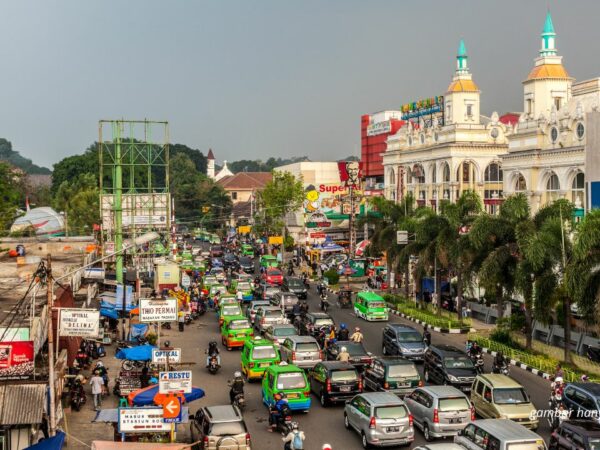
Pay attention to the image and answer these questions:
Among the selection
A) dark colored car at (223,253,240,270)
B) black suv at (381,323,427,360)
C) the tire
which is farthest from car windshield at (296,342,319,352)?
dark colored car at (223,253,240,270)

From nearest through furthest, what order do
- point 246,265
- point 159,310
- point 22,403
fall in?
point 22,403, point 159,310, point 246,265

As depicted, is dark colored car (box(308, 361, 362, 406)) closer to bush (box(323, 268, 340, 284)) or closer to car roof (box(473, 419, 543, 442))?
car roof (box(473, 419, 543, 442))

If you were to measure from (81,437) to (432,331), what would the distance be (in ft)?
77.5

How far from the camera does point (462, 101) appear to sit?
8069cm

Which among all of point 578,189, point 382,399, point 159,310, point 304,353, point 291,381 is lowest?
point 304,353

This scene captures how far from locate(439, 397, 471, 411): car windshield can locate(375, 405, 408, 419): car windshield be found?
1.13 metres

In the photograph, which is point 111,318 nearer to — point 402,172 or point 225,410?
point 225,410

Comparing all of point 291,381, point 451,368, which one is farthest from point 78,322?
point 451,368

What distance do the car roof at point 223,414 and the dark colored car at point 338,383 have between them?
536cm

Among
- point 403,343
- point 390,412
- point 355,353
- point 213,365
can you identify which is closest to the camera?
point 390,412

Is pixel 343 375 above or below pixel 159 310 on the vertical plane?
below

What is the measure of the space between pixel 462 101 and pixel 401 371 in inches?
2343

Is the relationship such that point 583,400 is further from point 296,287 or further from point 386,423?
point 296,287

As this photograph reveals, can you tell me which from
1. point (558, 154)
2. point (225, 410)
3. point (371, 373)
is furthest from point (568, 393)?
point (558, 154)
